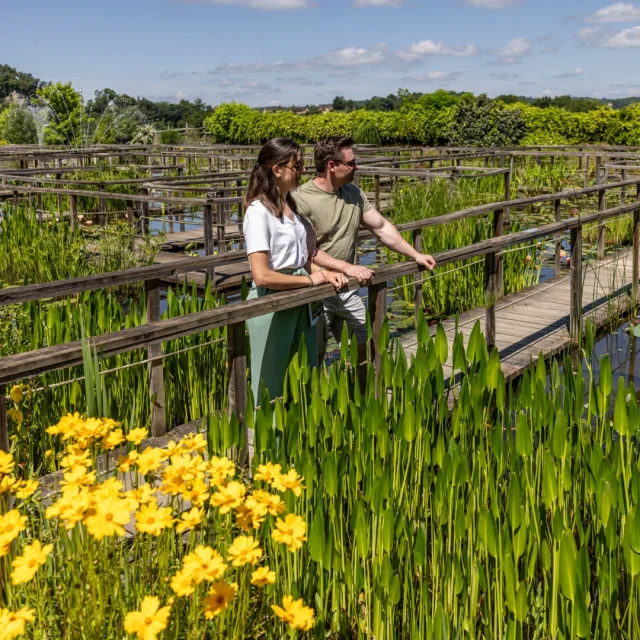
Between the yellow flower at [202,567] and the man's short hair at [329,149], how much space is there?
2327 mm

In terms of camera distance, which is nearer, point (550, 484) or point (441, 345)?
point (550, 484)

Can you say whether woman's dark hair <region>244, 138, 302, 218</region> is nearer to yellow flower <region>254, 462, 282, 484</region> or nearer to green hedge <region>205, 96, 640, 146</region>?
yellow flower <region>254, 462, 282, 484</region>

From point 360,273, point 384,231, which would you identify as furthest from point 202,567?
point 384,231

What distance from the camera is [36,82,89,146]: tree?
90.5 feet

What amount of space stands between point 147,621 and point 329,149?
2.48 meters

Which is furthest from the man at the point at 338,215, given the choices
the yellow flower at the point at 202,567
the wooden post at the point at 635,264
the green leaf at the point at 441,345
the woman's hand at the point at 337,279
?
the wooden post at the point at 635,264

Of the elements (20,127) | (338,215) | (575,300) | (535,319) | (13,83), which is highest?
(13,83)

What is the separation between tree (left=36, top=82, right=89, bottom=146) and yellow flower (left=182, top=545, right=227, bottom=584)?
89.2ft

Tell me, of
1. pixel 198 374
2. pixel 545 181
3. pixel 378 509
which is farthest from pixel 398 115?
pixel 378 509

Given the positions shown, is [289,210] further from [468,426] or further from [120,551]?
[120,551]

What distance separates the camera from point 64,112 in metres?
28.2

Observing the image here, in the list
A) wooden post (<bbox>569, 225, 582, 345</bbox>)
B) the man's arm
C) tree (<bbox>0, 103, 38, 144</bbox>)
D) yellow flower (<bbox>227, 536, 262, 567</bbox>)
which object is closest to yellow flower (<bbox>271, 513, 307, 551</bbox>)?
yellow flower (<bbox>227, 536, 262, 567</bbox>)

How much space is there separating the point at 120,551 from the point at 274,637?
42cm

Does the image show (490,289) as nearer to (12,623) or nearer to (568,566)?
(568,566)
